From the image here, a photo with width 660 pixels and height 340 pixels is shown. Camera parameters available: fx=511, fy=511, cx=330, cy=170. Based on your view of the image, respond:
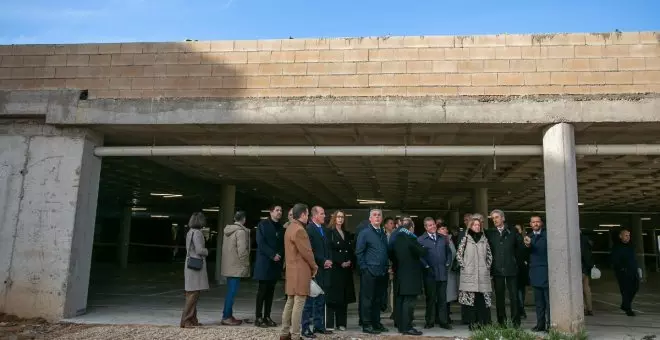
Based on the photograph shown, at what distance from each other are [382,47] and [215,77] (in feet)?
8.13

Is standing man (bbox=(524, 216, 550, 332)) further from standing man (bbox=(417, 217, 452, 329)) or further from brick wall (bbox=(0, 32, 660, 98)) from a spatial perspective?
brick wall (bbox=(0, 32, 660, 98))

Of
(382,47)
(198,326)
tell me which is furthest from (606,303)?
(198,326)

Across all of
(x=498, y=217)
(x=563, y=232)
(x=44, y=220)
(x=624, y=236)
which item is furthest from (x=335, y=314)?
(x=624, y=236)

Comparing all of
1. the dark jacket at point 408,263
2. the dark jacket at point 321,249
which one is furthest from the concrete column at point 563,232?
the dark jacket at point 321,249

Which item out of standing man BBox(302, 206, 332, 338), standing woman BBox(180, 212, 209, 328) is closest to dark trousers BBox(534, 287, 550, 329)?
standing man BBox(302, 206, 332, 338)

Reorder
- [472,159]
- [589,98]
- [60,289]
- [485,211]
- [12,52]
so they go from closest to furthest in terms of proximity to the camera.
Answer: [589,98] → [60,289] → [12,52] → [472,159] → [485,211]

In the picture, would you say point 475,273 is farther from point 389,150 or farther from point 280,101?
point 280,101

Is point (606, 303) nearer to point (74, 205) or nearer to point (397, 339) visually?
point (397, 339)

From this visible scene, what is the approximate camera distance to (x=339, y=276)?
6875 millimetres

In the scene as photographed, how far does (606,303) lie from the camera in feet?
36.2

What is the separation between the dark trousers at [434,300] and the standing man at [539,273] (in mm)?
1203

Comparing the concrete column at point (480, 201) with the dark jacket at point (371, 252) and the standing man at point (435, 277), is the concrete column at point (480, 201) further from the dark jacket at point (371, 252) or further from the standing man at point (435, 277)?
the dark jacket at point (371, 252)

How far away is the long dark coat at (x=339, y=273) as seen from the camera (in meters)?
6.80

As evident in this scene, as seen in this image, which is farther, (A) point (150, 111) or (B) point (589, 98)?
(A) point (150, 111)
